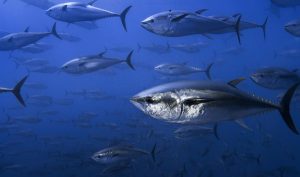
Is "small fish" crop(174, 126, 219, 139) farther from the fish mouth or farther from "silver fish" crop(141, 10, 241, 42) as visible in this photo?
the fish mouth

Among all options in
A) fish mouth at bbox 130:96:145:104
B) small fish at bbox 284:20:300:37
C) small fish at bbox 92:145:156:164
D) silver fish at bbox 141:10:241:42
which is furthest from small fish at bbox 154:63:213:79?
fish mouth at bbox 130:96:145:104

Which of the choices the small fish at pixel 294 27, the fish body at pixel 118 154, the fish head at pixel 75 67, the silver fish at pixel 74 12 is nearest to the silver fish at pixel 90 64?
the fish head at pixel 75 67

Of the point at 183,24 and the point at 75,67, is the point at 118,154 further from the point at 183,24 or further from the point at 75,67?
the point at 183,24

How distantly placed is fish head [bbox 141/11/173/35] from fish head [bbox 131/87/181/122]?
2.24 metres

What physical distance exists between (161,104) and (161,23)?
2.39 meters

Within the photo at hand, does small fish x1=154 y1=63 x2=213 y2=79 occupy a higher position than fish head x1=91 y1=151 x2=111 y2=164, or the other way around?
small fish x1=154 y1=63 x2=213 y2=79

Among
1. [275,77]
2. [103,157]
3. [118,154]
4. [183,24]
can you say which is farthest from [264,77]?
[103,157]

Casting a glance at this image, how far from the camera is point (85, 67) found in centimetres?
630

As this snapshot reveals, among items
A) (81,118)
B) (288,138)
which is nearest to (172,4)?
(288,138)

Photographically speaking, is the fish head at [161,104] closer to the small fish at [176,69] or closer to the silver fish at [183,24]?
the silver fish at [183,24]

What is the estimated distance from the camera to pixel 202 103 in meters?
2.29

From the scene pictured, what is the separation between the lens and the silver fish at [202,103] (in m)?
2.29

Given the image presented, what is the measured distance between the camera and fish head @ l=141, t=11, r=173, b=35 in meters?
4.54

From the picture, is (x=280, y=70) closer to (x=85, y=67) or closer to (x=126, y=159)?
(x=126, y=159)
